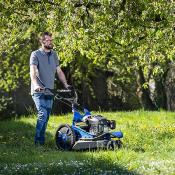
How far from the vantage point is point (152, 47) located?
12.4 metres

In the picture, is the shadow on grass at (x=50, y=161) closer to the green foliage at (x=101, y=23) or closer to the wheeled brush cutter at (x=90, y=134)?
the wheeled brush cutter at (x=90, y=134)

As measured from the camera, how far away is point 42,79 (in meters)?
10.0

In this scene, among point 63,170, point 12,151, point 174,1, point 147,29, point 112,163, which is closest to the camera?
point 63,170

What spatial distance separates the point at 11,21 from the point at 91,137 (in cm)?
464

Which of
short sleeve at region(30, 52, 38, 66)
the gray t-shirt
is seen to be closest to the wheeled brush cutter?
the gray t-shirt

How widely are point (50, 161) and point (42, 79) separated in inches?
96.0

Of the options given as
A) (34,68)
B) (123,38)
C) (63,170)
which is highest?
(123,38)

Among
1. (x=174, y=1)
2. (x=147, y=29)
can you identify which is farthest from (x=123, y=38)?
(x=174, y=1)

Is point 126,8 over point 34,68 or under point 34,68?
over

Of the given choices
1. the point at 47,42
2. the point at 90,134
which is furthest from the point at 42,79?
the point at 90,134

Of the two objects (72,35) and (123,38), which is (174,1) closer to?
(123,38)

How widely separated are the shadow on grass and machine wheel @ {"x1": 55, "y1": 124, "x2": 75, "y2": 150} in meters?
0.16

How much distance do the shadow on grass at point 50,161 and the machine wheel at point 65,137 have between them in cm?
16

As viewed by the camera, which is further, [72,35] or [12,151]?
[72,35]
